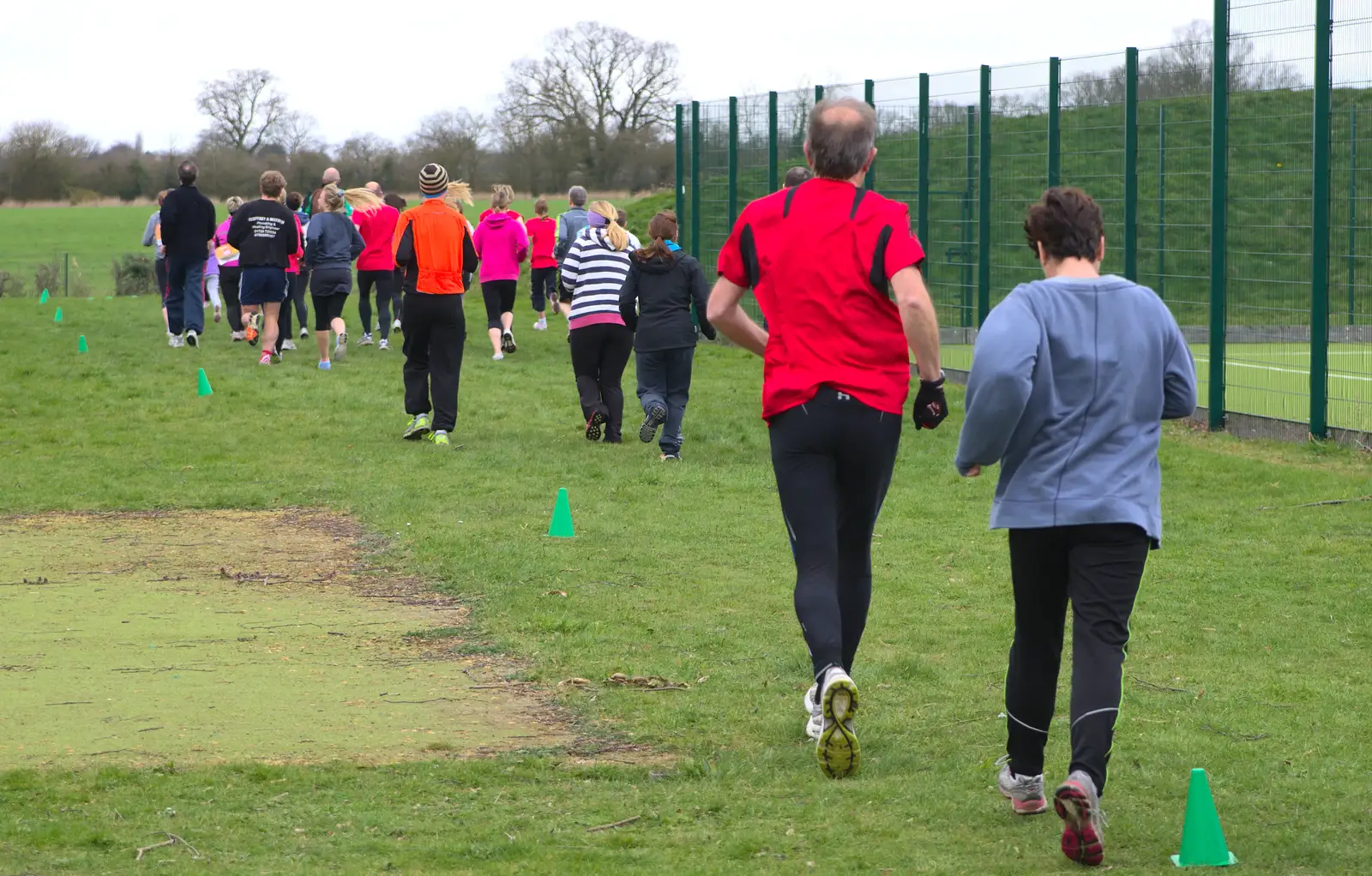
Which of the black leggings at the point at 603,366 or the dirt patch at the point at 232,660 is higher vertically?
the black leggings at the point at 603,366

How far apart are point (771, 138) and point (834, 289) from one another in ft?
56.0

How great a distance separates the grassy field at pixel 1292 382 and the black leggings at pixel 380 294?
9.52 meters

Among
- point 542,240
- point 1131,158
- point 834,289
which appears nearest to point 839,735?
point 834,289

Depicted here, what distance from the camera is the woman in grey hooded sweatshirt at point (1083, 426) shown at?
4051mm

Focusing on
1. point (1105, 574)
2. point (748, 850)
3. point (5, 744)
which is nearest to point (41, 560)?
point (5, 744)

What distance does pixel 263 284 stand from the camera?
1695cm

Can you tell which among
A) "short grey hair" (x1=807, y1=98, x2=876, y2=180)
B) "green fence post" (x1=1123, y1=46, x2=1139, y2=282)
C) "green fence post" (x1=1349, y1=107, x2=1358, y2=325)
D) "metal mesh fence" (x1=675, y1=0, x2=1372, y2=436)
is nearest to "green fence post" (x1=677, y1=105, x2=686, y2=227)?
"metal mesh fence" (x1=675, y1=0, x2=1372, y2=436)

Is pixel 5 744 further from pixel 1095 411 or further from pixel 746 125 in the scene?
pixel 746 125

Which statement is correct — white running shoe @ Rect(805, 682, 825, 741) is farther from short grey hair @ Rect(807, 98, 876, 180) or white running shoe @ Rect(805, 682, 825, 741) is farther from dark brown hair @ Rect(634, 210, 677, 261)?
dark brown hair @ Rect(634, 210, 677, 261)

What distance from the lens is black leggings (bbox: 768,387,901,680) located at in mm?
4910

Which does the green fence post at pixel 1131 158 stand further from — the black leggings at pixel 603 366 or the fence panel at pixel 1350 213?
the black leggings at pixel 603 366

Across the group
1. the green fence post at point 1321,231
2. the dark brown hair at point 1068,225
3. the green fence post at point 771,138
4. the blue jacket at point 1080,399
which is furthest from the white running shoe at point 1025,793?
the green fence post at point 771,138

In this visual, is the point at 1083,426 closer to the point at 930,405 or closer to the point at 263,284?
the point at 930,405

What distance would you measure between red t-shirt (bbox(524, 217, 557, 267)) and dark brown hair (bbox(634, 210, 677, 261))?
398 inches
